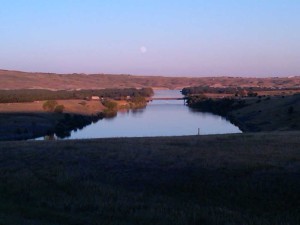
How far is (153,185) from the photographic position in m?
12.3

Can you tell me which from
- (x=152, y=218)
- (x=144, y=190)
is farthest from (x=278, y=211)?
(x=144, y=190)

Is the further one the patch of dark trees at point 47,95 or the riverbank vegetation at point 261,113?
the patch of dark trees at point 47,95

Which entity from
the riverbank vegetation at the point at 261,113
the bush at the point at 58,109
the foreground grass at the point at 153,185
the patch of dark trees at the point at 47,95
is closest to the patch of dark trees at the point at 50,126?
the bush at the point at 58,109

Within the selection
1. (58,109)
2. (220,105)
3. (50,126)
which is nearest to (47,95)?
(58,109)

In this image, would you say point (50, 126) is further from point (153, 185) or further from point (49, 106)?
point (153, 185)

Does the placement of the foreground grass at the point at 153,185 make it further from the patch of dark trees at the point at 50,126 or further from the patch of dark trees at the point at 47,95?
the patch of dark trees at the point at 47,95

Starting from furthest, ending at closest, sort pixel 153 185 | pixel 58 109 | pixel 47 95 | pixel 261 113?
pixel 47 95, pixel 58 109, pixel 261 113, pixel 153 185

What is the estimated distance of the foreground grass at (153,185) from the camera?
380 inches

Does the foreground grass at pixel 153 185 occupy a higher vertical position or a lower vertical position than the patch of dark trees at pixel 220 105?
higher

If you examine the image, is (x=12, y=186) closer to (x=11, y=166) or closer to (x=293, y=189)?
(x=11, y=166)

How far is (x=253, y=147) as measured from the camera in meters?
17.6

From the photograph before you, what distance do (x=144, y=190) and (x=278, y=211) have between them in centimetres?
310

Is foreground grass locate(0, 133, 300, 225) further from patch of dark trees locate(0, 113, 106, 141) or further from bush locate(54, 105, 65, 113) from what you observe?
bush locate(54, 105, 65, 113)

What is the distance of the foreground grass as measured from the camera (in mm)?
9648
